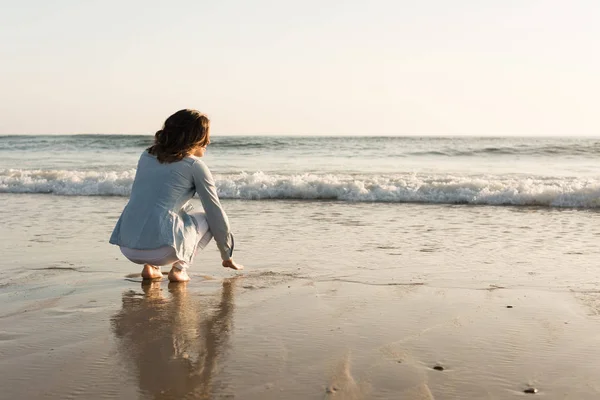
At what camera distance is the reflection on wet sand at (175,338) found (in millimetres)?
2939

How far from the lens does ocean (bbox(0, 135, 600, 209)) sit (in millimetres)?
12016

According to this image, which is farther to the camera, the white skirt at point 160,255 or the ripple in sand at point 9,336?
the white skirt at point 160,255

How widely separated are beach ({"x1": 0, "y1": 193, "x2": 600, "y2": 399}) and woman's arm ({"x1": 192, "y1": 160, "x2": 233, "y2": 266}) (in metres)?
0.31

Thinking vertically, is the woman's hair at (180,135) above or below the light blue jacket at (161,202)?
above

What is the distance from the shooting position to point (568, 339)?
3.68m

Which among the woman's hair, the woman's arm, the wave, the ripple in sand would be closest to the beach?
the ripple in sand

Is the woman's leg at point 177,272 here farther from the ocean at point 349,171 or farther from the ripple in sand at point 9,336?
the ocean at point 349,171

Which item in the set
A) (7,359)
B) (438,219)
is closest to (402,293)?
(7,359)

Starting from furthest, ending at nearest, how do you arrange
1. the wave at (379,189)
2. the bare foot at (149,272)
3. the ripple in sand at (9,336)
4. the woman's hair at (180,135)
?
the wave at (379,189), the bare foot at (149,272), the woman's hair at (180,135), the ripple in sand at (9,336)

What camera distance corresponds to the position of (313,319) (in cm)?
407

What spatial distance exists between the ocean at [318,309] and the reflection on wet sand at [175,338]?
0.04 ft

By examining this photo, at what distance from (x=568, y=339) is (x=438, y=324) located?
692 millimetres

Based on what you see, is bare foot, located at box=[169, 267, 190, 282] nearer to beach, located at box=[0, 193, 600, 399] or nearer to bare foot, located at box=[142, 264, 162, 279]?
beach, located at box=[0, 193, 600, 399]

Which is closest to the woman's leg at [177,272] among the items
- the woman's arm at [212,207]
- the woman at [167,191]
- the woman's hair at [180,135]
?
the woman at [167,191]
